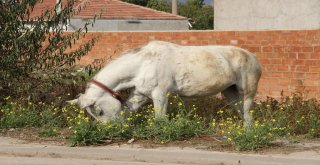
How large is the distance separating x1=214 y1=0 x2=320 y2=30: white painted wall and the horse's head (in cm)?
1094

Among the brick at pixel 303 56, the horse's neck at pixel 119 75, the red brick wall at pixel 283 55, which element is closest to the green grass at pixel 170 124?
the horse's neck at pixel 119 75

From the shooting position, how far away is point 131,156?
9.95 m

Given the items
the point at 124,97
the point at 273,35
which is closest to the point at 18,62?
the point at 124,97

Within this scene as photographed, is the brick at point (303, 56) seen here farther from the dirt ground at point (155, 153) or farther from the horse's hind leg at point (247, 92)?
the dirt ground at point (155, 153)

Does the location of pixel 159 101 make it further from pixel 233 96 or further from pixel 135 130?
pixel 233 96

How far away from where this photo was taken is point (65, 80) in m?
14.6

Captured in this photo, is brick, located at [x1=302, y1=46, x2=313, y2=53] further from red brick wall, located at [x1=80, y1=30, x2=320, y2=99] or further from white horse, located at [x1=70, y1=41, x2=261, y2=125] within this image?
white horse, located at [x1=70, y1=41, x2=261, y2=125]

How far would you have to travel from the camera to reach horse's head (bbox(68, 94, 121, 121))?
10.9 m

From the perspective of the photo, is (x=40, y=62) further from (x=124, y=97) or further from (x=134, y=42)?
(x=134, y=42)

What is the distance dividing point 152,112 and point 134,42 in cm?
894

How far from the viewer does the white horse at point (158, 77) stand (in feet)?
35.8

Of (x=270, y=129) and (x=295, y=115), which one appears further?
(x=295, y=115)

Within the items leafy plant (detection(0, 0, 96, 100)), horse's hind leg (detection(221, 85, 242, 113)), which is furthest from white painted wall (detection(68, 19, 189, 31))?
horse's hind leg (detection(221, 85, 242, 113))

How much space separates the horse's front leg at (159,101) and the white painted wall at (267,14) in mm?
10578
